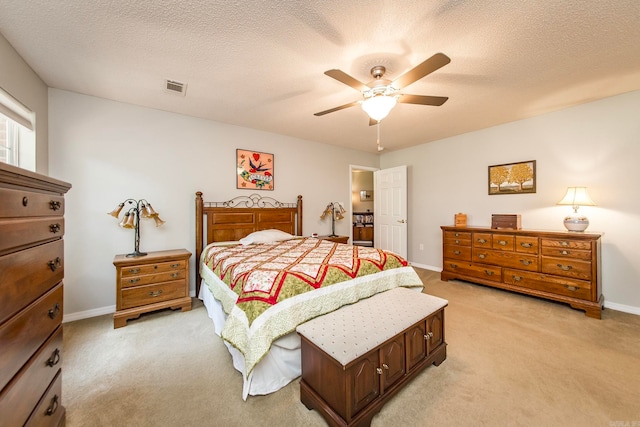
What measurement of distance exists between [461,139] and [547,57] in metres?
2.34

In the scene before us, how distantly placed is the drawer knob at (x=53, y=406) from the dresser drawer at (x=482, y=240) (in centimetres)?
459

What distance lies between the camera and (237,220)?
148 inches

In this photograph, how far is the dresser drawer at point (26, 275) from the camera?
0.84 meters

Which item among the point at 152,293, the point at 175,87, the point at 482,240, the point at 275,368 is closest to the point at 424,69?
the point at 275,368

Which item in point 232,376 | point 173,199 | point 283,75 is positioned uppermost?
point 283,75

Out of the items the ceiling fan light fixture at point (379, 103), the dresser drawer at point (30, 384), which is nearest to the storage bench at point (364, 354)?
the dresser drawer at point (30, 384)

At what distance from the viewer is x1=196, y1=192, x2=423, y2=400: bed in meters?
1.67

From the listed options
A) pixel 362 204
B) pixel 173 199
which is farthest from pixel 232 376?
pixel 362 204

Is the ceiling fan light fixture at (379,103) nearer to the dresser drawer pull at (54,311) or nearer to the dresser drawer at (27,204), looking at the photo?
the dresser drawer at (27,204)

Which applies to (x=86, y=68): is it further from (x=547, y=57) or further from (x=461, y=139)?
(x=461, y=139)

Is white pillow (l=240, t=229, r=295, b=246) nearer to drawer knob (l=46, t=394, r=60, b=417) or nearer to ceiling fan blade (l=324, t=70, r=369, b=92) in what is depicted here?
drawer knob (l=46, t=394, r=60, b=417)

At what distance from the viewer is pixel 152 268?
278 cm

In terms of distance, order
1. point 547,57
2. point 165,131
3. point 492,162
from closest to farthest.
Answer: point 547,57
point 165,131
point 492,162

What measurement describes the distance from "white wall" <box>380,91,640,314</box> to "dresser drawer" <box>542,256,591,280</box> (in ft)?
1.84
